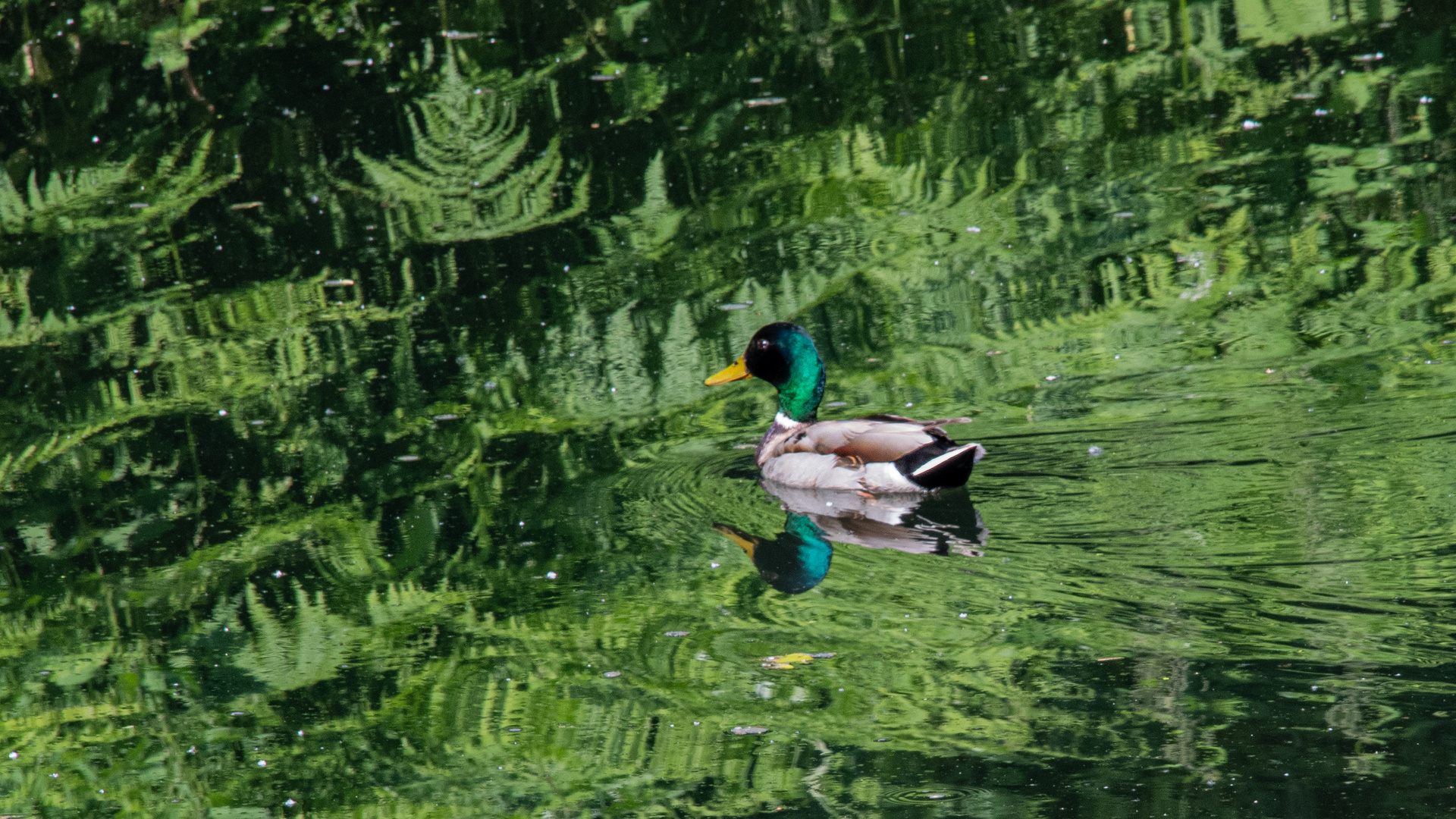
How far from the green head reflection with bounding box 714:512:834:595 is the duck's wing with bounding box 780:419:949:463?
1.18 ft

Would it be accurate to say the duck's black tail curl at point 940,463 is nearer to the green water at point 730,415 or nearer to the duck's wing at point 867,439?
the duck's wing at point 867,439

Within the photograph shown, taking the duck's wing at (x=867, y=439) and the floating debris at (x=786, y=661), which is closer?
the floating debris at (x=786, y=661)

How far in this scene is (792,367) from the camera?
27.0 feet

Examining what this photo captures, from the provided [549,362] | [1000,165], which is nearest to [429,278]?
[549,362]

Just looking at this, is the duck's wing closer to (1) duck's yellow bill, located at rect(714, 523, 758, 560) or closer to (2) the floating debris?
(1) duck's yellow bill, located at rect(714, 523, 758, 560)

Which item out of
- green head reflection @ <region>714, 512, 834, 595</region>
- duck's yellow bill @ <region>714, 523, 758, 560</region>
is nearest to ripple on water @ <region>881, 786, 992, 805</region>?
green head reflection @ <region>714, 512, 834, 595</region>

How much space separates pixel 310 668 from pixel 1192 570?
331 centimetres

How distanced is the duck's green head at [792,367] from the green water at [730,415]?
1.37ft

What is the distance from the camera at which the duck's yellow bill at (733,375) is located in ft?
27.9

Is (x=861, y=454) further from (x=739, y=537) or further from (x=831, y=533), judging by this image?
(x=739, y=537)


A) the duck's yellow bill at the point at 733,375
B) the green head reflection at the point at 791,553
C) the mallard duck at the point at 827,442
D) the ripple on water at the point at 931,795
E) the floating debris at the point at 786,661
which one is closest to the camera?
the ripple on water at the point at 931,795

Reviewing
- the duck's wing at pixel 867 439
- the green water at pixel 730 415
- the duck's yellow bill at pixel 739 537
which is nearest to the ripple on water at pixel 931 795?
the green water at pixel 730 415

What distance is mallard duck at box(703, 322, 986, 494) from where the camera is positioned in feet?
23.8

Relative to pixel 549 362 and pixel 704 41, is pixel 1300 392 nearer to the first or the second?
pixel 549 362
